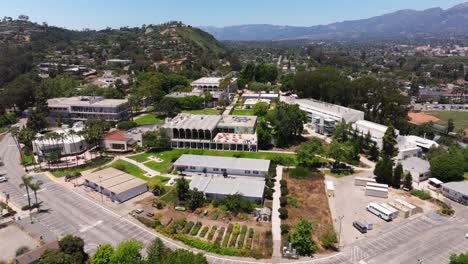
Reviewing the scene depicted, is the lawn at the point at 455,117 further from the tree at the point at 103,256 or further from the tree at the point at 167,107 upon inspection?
the tree at the point at 103,256

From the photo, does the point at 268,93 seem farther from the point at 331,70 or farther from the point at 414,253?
the point at 414,253

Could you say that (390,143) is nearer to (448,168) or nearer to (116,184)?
(448,168)

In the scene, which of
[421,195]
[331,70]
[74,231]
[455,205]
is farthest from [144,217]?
[331,70]

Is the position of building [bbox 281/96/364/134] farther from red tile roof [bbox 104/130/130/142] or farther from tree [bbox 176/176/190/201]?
red tile roof [bbox 104/130/130/142]

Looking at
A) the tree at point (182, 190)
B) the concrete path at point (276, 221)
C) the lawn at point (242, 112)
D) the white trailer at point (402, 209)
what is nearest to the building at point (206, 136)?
the concrete path at point (276, 221)

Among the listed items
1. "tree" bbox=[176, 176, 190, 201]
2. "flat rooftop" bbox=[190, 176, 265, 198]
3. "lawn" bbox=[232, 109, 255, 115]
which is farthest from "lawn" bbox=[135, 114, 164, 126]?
"tree" bbox=[176, 176, 190, 201]
